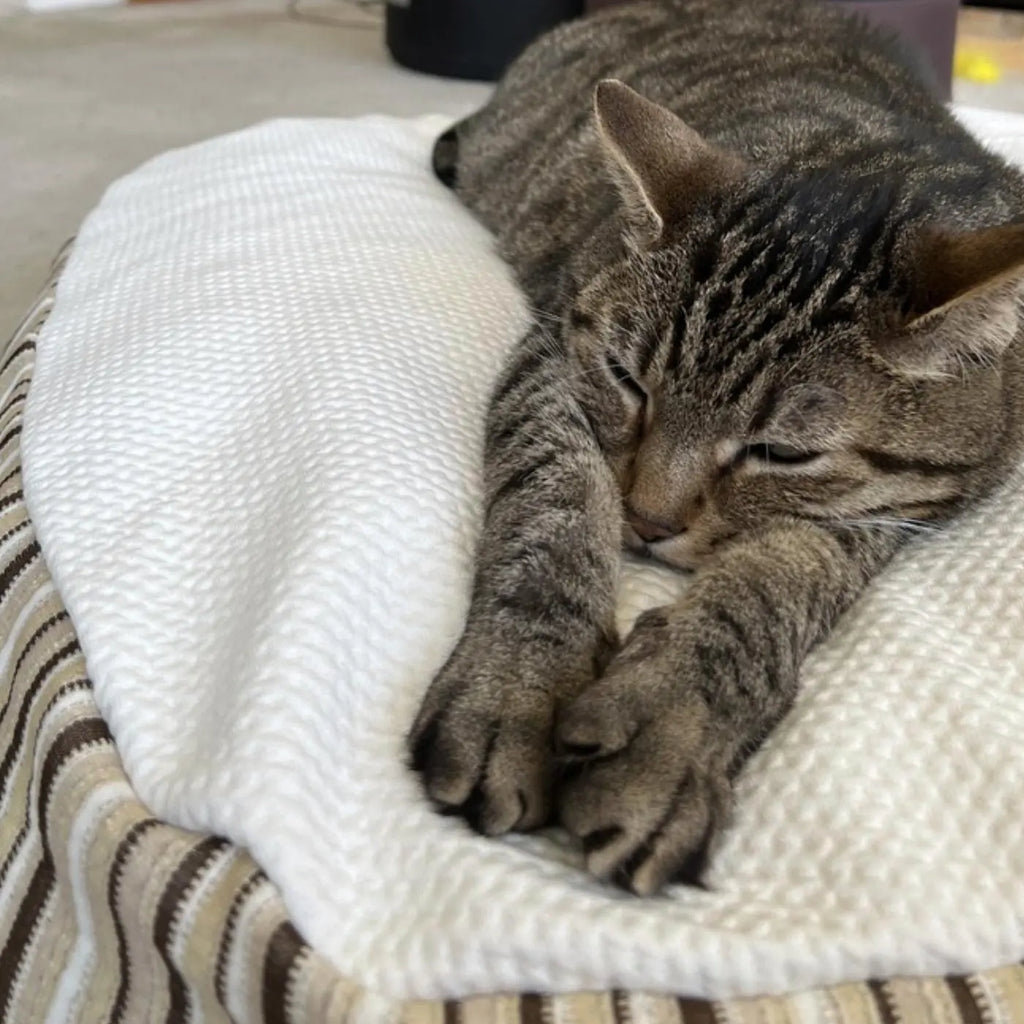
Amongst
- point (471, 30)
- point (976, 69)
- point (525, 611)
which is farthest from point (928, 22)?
point (525, 611)

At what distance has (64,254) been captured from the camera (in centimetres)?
162

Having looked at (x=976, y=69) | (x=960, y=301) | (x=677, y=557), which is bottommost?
(x=976, y=69)

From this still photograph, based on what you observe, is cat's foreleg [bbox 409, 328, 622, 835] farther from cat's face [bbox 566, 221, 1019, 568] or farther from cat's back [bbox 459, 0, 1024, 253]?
cat's back [bbox 459, 0, 1024, 253]

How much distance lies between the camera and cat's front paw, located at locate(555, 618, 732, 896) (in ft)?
2.26

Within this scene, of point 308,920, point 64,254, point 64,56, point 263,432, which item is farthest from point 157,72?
point 308,920

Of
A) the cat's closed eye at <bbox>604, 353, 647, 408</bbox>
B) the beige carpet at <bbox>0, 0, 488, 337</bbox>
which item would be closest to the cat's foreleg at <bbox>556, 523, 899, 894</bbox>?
the cat's closed eye at <bbox>604, 353, 647, 408</bbox>

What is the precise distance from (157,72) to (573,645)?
324 cm

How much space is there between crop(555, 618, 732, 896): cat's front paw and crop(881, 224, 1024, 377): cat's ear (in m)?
0.32

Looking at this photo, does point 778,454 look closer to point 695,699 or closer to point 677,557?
point 677,557

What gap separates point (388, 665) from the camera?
846 millimetres

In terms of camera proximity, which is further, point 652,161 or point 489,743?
point 652,161

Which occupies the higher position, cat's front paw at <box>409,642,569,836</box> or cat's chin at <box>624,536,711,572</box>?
cat's front paw at <box>409,642,569,836</box>

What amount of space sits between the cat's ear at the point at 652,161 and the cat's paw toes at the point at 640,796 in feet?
1.48

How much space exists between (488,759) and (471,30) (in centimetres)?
305
